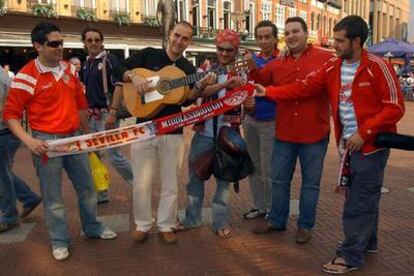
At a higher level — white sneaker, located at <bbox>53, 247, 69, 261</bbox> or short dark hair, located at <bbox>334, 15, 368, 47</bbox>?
short dark hair, located at <bbox>334, 15, 368, 47</bbox>

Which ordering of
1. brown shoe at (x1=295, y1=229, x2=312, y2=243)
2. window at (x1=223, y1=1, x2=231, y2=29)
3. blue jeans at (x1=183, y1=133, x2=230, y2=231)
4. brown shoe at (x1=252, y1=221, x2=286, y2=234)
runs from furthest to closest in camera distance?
1. window at (x1=223, y1=1, x2=231, y2=29)
2. brown shoe at (x1=252, y1=221, x2=286, y2=234)
3. blue jeans at (x1=183, y1=133, x2=230, y2=231)
4. brown shoe at (x1=295, y1=229, x2=312, y2=243)

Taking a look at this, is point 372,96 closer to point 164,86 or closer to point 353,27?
point 353,27

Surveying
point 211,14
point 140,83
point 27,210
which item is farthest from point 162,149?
point 211,14

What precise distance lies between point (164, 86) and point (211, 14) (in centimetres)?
2980

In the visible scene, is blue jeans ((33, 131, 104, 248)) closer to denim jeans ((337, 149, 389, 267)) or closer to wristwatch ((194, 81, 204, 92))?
wristwatch ((194, 81, 204, 92))

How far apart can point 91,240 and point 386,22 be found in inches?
3261

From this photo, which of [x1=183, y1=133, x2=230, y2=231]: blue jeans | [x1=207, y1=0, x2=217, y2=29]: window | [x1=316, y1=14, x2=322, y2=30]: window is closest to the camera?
[x1=183, y1=133, x2=230, y2=231]: blue jeans

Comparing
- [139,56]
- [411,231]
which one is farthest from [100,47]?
[411,231]

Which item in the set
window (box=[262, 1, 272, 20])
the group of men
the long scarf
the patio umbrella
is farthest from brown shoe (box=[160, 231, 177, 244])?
window (box=[262, 1, 272, 20])

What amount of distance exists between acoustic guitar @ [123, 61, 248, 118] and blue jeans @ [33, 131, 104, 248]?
672 millimetres

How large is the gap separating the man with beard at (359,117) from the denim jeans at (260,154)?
944 mm

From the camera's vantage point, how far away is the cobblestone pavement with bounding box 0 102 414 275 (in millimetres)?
3846

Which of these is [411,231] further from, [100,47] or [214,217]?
[100,47]

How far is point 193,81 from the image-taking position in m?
4.08
